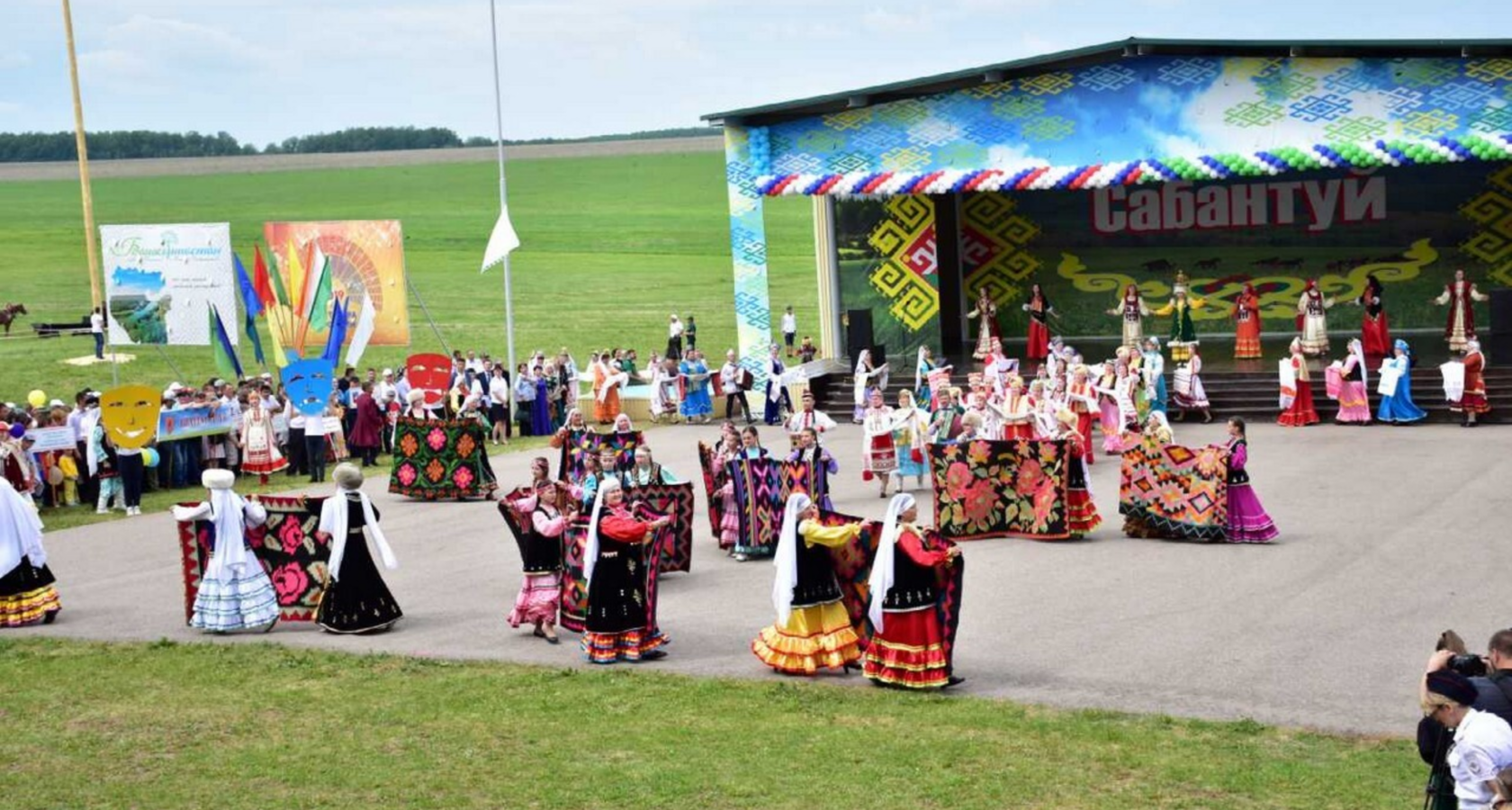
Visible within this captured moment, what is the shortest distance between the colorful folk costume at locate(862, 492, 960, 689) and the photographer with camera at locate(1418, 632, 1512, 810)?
196 inches

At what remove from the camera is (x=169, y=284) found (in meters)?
29.2

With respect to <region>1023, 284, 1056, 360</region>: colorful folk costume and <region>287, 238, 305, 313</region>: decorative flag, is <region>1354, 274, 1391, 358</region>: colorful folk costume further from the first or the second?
<region>287, 238, 305, 313</region>: decorative flag

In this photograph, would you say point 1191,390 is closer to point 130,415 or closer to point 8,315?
point 130,415

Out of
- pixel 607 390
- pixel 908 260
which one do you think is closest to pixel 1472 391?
pixel 908 260

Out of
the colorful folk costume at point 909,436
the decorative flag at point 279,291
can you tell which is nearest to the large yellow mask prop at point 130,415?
the decorative flag at point 279,291

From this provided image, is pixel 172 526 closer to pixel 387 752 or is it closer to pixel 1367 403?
pixel 387 752

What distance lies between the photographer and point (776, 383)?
30.3 meters

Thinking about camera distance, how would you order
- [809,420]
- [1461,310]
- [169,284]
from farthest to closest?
[169,284] → [1461,310] → [809,420]

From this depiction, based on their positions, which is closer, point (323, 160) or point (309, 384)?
point (309, 384)

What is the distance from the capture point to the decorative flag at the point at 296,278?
30625mm

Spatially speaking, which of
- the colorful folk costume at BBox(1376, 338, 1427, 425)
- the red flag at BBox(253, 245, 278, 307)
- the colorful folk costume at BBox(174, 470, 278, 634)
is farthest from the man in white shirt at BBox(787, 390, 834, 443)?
the red flag at BBox(253, 245, 278, 307)

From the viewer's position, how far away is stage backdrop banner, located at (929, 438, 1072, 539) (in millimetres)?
18469

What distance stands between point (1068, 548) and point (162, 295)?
16835 millimetres

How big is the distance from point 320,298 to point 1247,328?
49.5 ft
